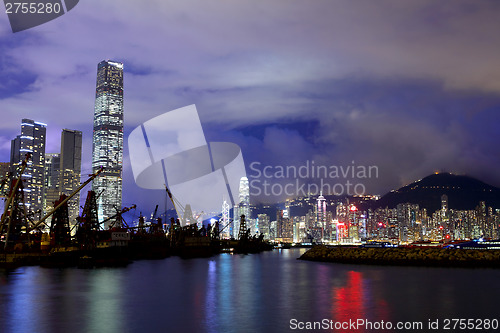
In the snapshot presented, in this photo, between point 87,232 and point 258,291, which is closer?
point 258,291

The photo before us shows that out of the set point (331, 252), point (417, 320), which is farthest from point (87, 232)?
point (417, 320)

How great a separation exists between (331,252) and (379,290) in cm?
5529

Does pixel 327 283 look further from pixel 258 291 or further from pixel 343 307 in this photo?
pixel 343 307

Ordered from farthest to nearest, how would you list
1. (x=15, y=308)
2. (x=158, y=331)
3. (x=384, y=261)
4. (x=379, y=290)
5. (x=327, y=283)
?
(x=384, y=261) → (x=327, y=283) → (x=379, y=290) → (x=15, y=308) → (x=158, y=331)

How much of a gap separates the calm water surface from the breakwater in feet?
74.2

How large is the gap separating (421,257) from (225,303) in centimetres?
5473

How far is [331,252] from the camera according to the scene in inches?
3831

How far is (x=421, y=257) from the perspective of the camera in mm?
79812

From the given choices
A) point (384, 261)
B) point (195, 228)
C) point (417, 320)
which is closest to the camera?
point (417, 320)

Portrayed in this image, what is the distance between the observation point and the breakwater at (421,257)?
7506cm

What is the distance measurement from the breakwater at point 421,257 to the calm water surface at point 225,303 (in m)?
22.6

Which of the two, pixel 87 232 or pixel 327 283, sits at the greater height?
pixel 87 232

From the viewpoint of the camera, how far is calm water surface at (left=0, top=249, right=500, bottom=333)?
27.6m

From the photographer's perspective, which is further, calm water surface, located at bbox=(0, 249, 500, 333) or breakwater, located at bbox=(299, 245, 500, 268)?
breakwater, located at bbox=(299, 245, 500, 268)
